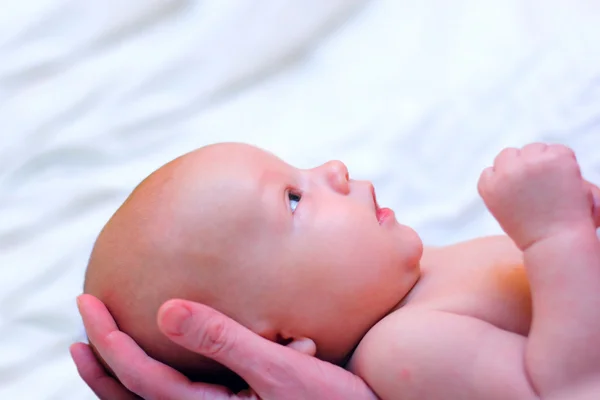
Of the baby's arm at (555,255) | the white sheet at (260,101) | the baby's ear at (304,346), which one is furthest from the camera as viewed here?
the white sheet at (260,101)

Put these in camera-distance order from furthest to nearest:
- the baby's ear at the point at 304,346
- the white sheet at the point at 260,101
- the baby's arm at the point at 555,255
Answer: the white sheet at the point at 260,101
the baby's ear at the point at 304,346
the baby's arm at the point at 555,255

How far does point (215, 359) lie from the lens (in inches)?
33.3

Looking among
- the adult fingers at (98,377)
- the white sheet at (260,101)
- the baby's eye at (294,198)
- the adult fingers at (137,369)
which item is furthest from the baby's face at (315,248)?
the white sheet at (260,101)

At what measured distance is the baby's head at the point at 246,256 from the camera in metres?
0.87

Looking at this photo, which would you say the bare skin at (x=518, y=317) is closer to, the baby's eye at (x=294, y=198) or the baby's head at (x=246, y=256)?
the baby's head at (x=246, y=256)

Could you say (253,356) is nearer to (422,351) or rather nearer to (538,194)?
(422,351)

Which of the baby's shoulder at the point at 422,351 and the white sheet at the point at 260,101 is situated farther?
the white sheet at the point at 260,101

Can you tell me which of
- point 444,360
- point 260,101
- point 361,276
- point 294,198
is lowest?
point 444,360

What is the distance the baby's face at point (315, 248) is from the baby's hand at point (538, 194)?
0.16 metres

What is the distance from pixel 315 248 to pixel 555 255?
0.88 feet

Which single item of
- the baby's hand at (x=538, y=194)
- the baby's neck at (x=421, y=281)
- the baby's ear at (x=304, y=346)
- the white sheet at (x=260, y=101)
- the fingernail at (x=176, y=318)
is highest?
the white sheet at (x=260, y=101)

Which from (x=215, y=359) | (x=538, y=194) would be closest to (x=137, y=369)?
(x=215, y=359)

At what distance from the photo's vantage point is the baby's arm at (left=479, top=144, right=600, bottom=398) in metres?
0.79

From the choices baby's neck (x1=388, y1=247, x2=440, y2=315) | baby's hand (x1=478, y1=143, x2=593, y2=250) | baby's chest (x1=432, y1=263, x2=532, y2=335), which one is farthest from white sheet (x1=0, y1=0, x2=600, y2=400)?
baby's hand (x1=478, y1=143, x2=593, y2=250)
